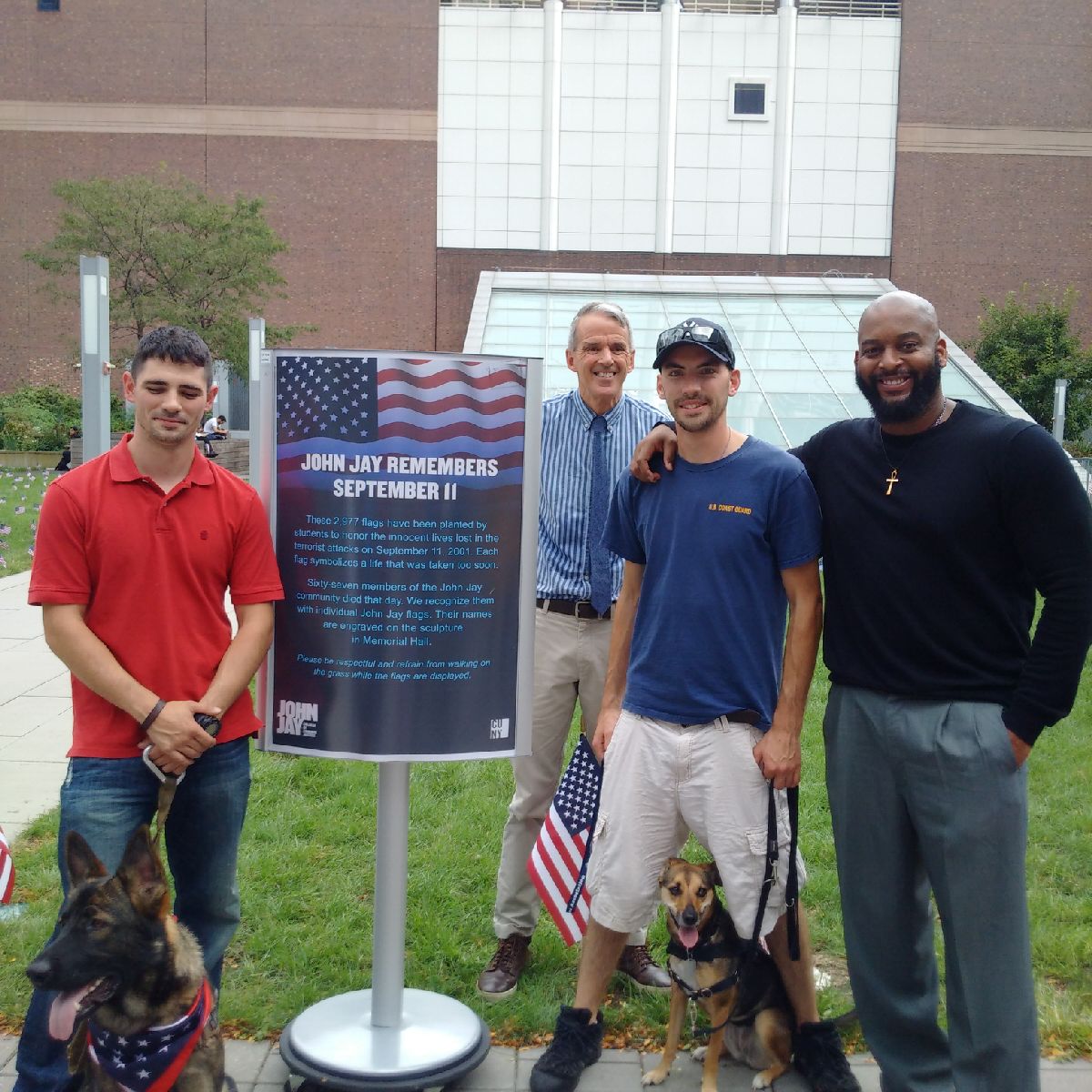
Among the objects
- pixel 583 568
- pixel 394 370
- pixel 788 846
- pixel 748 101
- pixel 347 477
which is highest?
pixel 748 101

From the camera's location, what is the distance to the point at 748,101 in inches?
1586

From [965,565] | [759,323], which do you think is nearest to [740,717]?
[965,565]

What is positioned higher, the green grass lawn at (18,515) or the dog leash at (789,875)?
the dog leash at (789,875)

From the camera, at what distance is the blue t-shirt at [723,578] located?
3.38 meters

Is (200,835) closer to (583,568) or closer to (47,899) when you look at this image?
(583,568)

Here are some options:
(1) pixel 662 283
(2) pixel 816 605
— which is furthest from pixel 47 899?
(1) pixel 662 283

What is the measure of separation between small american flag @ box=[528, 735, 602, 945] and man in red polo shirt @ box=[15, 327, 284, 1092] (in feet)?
4.05

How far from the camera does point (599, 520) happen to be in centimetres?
434

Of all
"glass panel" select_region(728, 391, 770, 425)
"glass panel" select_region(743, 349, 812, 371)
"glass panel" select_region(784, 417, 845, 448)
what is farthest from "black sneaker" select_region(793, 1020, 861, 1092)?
"glass panel" select_region(743, 349, 812, 371)

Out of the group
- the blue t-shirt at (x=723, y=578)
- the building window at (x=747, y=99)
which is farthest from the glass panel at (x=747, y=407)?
the building window at (x=747, y=99)

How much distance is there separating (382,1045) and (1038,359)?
115 feet

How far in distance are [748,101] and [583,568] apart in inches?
1563

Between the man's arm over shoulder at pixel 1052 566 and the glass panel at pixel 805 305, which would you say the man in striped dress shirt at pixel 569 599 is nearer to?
the man's arm over shoulder at pixel 1052 566

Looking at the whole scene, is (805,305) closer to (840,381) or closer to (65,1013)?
(840,381)
